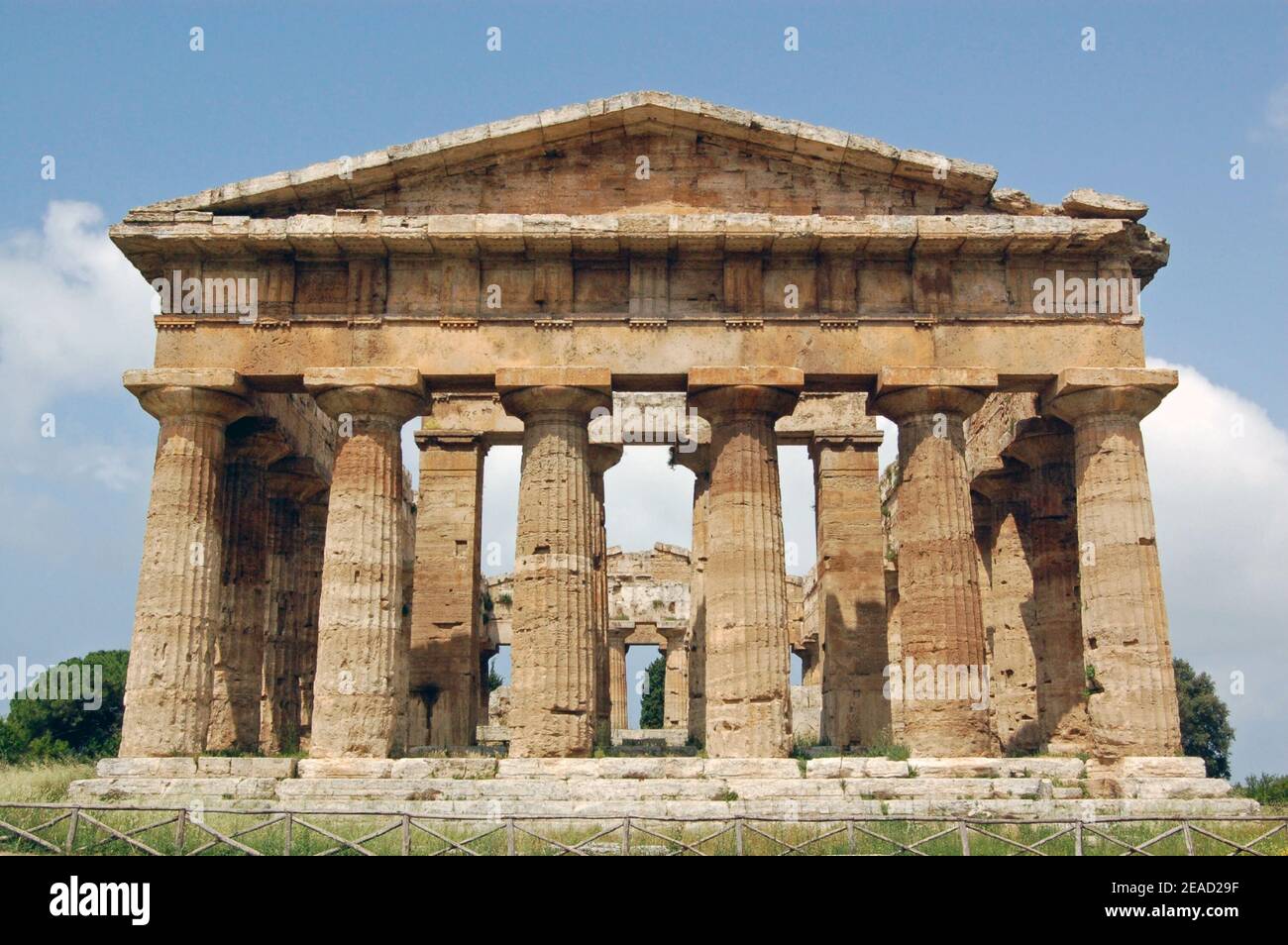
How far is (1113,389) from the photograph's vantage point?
22.6 metres

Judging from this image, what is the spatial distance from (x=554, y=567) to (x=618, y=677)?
1816cm

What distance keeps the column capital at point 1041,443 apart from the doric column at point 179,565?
1460cm

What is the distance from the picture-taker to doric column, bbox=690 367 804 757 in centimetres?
2145

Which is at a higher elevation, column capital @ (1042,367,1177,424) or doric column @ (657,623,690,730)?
column capital @ (1042,367,1177,424)

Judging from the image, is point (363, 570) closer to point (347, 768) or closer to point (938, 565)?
point (347, 768)

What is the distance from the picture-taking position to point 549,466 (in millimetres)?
22594

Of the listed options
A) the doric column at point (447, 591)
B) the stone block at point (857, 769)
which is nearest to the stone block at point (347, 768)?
the doric column at point (447, 591)

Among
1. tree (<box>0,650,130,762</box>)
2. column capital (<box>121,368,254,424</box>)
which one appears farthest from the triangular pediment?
tree (<box>0,650,130,762</box>)

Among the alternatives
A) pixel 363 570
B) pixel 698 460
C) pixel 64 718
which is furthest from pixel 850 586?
pixel 64 718

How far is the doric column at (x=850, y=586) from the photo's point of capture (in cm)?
2631

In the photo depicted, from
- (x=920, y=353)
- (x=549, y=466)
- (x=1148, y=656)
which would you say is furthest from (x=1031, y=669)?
(x=549, y=466)

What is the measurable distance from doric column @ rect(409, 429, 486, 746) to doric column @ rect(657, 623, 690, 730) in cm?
1361

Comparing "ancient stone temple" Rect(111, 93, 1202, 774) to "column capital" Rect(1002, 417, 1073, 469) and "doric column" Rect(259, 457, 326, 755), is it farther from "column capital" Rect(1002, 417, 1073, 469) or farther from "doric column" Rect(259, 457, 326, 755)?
"doric column" Rect(259, 457, 326, 755)
